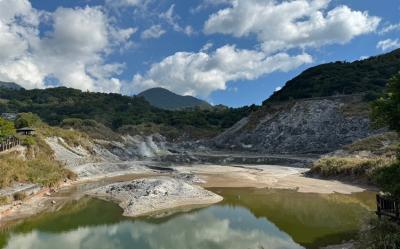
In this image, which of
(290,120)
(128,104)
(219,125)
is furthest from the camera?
(128,104)

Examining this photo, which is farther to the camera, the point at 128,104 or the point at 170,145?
the point at 128,104

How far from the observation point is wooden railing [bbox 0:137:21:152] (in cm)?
5300

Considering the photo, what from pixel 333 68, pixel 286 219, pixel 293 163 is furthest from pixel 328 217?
pixel 333 68

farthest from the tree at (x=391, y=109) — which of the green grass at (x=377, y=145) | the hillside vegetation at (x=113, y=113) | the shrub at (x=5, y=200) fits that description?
the hillside vegetation at (x=113, y=113)

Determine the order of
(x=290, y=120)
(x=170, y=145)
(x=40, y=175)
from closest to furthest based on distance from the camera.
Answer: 1. (x=40, y=175)
2. (x=290, y=120)
3. (x=170, y=145)

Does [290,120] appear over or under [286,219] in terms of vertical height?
over

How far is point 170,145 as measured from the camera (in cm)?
12600

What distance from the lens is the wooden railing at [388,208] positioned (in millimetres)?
22047

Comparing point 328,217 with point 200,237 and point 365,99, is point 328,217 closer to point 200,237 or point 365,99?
point 200,237

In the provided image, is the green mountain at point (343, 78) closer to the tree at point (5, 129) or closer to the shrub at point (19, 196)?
the tree at point (5, 129)

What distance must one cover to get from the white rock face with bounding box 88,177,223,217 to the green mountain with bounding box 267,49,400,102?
243 ft

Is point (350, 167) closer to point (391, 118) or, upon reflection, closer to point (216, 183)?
point (216, 183)

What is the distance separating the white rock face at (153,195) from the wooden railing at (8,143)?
15.2m

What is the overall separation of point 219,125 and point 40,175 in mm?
112899
